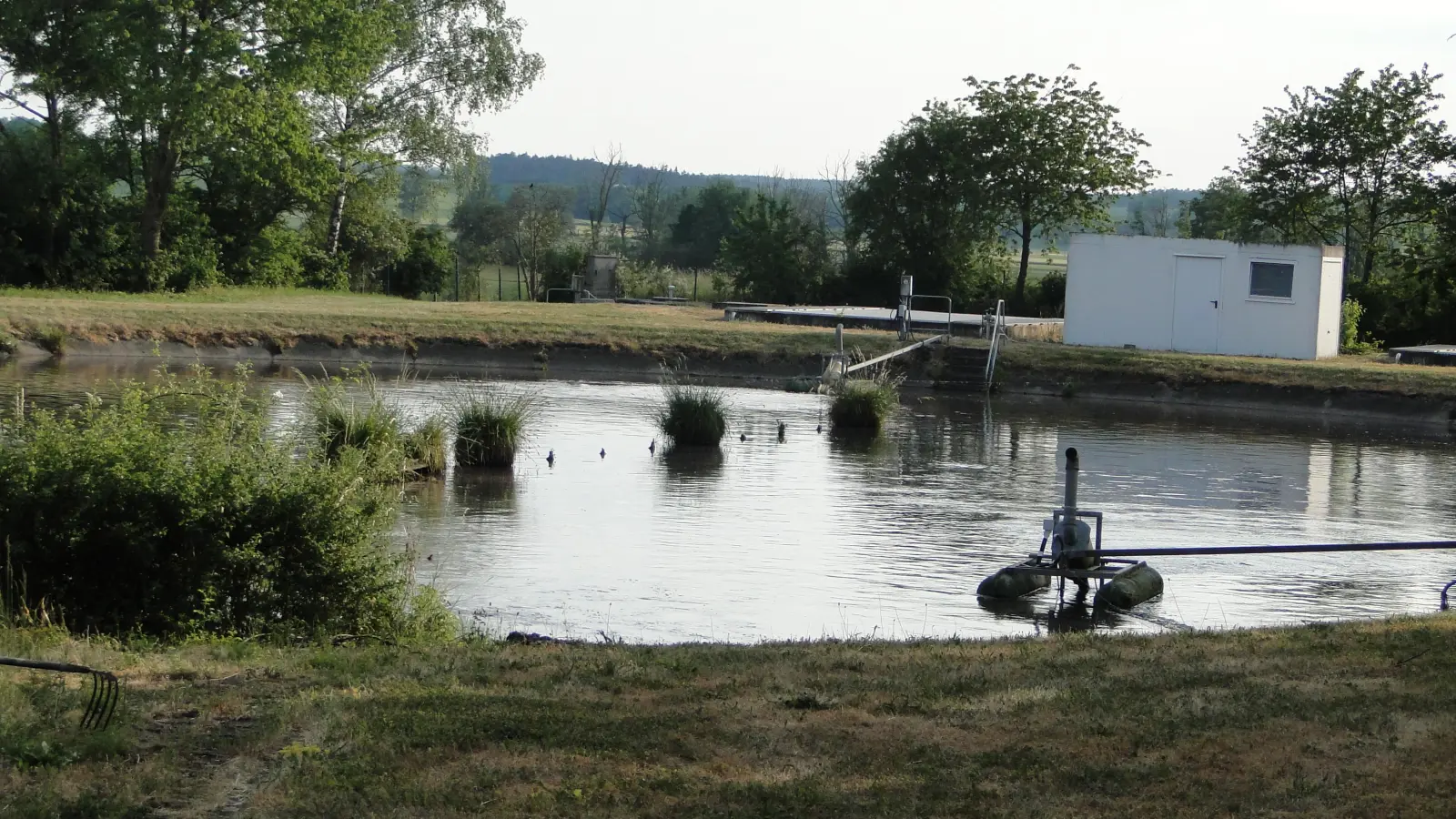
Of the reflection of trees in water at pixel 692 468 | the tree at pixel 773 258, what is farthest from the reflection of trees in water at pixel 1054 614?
the tree at pixel 773 258

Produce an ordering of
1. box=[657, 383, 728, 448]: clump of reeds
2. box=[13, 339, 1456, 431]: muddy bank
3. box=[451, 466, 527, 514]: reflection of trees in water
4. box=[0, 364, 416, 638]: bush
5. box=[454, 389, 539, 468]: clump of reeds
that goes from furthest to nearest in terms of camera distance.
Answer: box=[13, 339, 1456, 431]: muddy bank, box=[657, 383, 728, 448]: clump of reeds, box=[454, 389, 539, 468]: clump of reeds, box=[451, 466, 527, 514]: reflection of trees in water, box=[0, 364, 416, 638]: bush

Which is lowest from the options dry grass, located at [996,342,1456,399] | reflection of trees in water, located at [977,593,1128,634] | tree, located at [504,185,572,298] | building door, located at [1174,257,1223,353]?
reflection of trees in water, located at [977,593,1128,634]

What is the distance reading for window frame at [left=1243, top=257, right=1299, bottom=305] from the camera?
1526 inches

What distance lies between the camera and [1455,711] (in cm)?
743

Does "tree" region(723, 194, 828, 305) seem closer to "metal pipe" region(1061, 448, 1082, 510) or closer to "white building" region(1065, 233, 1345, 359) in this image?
"white building" region(1065, 233, 1345, 359)

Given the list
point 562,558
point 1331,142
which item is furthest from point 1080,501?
point 1331,142

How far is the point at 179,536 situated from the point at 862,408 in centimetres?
1845

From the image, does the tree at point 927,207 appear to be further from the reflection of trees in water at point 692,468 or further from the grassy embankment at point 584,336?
the reflection of trees in water at point 692,468

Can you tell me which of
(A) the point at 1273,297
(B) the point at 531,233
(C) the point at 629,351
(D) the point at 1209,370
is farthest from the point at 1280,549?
(B) the point at 531,233

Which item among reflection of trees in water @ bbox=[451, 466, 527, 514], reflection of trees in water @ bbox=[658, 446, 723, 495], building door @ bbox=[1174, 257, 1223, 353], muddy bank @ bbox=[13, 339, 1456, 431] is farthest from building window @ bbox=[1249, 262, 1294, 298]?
reflection of trees in water @ bbox=[451, 466, 527, 514]

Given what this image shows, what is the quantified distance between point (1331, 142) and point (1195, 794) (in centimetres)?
4719

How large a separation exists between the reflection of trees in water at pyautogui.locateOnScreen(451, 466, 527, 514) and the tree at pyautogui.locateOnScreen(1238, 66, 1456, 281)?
35.6 metres

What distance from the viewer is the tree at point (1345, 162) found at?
4841 centimetres

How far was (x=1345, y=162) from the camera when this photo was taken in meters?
49.3
